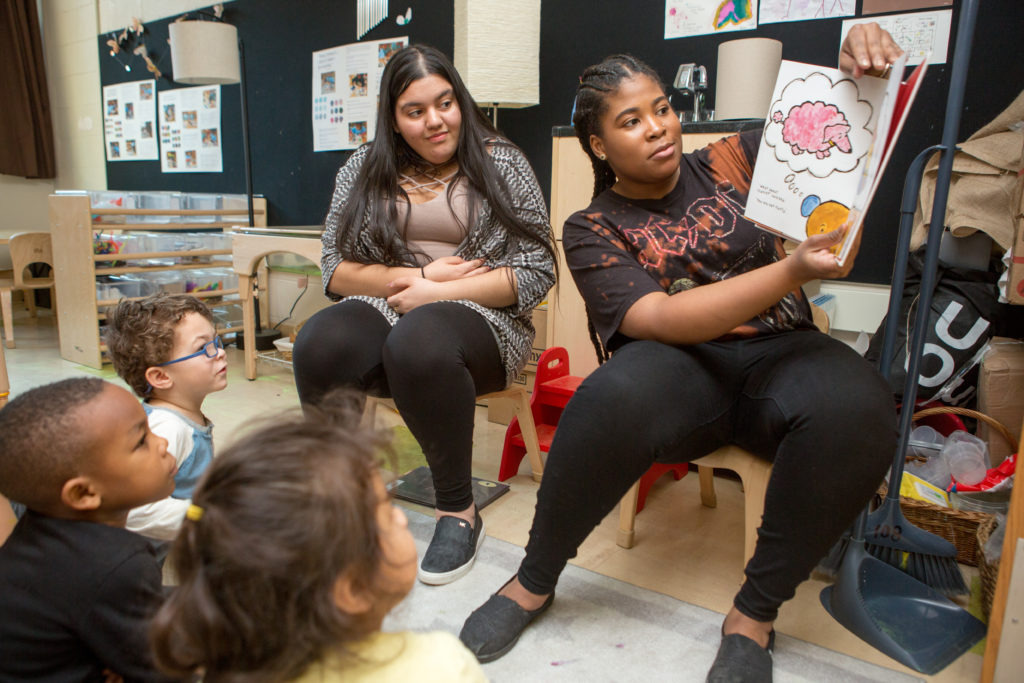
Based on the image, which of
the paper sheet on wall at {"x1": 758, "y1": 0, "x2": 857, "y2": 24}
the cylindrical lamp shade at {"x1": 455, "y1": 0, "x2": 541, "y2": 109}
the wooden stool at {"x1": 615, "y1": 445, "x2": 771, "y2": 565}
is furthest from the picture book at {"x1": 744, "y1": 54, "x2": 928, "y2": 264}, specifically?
the cylindrical lamp shade at {"x1": 455, "y1": 0, "x2": 541, "y2": 109}

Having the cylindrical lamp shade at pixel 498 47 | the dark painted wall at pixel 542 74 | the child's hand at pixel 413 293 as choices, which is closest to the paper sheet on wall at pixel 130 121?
the dark painted wall at pixel 542 74

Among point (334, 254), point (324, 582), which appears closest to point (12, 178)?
point (334, 254)

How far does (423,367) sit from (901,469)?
0.87 m

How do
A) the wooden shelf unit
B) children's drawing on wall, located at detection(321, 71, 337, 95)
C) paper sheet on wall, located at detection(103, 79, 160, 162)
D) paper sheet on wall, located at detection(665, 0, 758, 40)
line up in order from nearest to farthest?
paper sheet on wall, located at detection(665, 0, 758, 40) < the wooden shelf unit < children's drawing on wall, located at detection(321, 71, 337, 95) < paper sheet on wall, located at detection(103, 79, 160, 162)

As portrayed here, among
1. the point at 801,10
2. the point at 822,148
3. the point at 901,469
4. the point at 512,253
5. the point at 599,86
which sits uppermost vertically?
the point at 801,10

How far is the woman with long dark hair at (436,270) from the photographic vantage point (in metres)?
1.29

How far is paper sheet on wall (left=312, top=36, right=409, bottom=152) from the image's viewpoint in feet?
9.95

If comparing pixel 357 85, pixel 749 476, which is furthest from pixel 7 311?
pixel 749 476

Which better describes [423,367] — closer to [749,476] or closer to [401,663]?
[749,476]

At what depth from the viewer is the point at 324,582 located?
1.72 feet

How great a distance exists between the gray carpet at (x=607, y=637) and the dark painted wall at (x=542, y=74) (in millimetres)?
1261

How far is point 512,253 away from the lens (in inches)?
57.0

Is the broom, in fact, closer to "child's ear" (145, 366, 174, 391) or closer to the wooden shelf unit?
"child's ear" (145, 366, 174, 391)

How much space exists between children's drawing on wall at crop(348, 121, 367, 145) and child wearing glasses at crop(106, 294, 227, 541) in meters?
2.01
